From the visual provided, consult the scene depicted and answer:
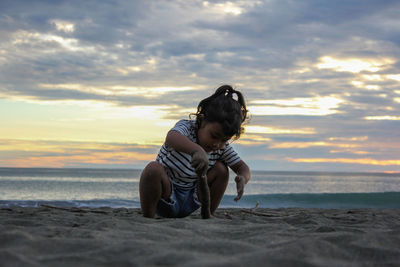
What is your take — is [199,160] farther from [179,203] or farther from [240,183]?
[179,203]

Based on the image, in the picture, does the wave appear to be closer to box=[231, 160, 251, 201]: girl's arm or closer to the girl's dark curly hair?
box=[231, 160, 251, 201]: girl's arm

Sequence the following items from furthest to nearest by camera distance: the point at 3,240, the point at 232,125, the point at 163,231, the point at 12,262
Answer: the point at 232,125, the point at 163,231, the point at 3,240, the point at 12,262

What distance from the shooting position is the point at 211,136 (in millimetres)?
2910

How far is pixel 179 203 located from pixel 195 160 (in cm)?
81

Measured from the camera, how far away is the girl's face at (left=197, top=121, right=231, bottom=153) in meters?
2.87

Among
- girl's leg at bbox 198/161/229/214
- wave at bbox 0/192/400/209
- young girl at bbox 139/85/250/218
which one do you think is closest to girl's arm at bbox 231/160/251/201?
young girl at bbox 139/85/250/218

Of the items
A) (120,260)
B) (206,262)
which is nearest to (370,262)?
(206,262)

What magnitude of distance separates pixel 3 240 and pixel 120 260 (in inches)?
23.9

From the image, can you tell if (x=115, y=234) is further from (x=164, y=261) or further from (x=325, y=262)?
(x=325, y=262)

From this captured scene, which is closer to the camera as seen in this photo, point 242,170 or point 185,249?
point 185,249

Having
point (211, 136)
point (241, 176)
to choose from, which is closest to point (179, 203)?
point (241, 176)

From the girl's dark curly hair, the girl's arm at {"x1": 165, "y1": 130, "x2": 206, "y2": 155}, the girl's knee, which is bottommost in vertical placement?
the girl's knee

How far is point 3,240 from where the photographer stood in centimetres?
166

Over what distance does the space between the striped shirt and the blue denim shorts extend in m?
0.05
